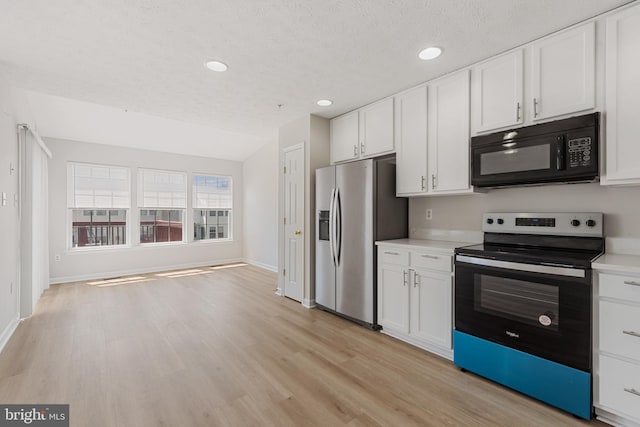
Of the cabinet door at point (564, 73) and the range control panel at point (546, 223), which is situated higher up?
the cabinet door at point (564, 73)

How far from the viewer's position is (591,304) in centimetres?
176

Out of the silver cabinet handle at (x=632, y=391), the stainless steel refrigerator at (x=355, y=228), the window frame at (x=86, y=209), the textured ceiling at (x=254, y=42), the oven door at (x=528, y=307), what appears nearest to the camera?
the silver cabinet handle at (x=632, y=391)

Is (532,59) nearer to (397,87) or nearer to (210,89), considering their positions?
(397,87)

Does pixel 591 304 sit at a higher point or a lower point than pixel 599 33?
lower

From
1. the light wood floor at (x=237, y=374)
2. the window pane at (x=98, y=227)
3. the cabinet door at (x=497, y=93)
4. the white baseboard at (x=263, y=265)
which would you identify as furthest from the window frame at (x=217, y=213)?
the cabinet door at (x=497, y=93)

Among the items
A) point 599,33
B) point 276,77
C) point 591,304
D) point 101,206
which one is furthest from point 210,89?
point 101,206

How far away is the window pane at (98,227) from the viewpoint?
5395 mm

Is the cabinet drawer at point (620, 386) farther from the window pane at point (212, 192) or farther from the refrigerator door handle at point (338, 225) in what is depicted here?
the window pane at point (212, 192)

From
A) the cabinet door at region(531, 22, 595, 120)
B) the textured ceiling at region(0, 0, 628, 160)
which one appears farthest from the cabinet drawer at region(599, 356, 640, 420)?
the textured ceiling at region(0, 0, 628, 160)

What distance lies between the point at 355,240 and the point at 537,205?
1688mm

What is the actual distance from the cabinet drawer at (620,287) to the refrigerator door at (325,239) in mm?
2341

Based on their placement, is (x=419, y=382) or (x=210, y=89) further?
(x=210, y=89)

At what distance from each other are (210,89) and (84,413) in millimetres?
2856

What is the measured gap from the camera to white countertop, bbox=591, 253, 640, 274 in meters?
1.63
